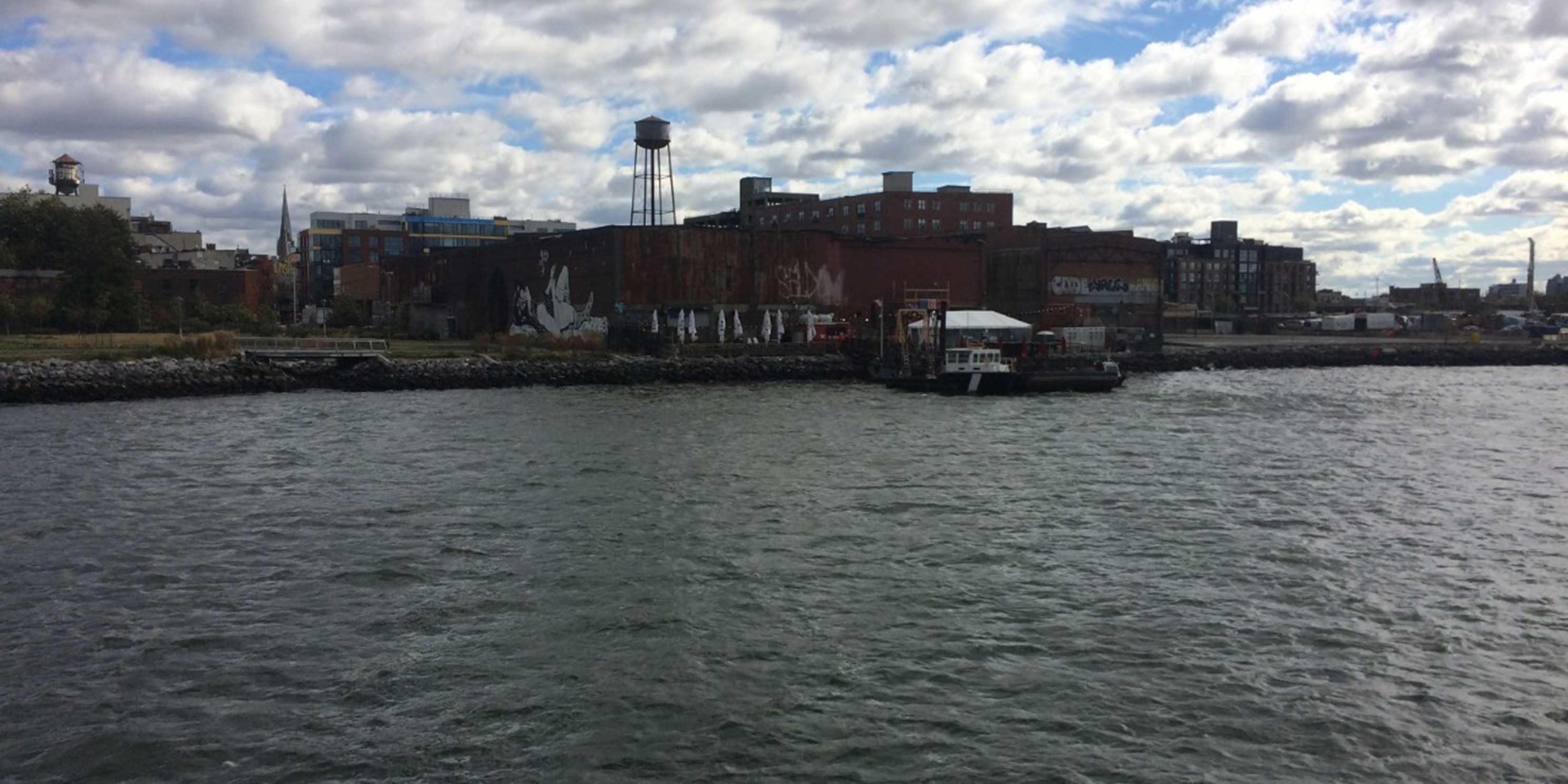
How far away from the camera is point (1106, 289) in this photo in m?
91.6

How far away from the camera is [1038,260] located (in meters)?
87.4

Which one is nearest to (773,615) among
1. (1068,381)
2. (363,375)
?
(363,375)

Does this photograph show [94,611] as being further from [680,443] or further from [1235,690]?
[680,443]

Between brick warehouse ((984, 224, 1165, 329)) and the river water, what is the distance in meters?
54.6

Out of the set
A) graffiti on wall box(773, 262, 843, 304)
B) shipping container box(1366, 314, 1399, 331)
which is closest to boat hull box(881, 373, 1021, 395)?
graffiti on wall box(773, 262, 843, 304)

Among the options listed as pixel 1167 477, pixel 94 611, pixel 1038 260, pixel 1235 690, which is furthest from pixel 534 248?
pixel 1235 690

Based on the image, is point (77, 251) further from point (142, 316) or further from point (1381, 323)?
point (1381, 323)

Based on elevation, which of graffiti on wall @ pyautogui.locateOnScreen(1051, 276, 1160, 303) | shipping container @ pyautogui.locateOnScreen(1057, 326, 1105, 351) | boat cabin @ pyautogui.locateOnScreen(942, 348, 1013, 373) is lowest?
boat cabin @ pyautogui.locateOnScreen(942, 348, 1013, 373)

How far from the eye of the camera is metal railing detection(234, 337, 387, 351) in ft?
196

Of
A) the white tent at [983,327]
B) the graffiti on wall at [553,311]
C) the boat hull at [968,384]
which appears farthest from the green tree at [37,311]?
the boat hull at [968,384]

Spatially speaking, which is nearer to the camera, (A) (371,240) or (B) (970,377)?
(B) (970,377)

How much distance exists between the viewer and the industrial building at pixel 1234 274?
177500 mm

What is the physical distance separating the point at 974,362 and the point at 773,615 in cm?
4156

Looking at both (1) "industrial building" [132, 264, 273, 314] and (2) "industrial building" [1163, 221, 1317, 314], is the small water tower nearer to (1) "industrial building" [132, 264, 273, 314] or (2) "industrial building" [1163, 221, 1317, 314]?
(1) "industrial building" [132, 264, 273, 314]
